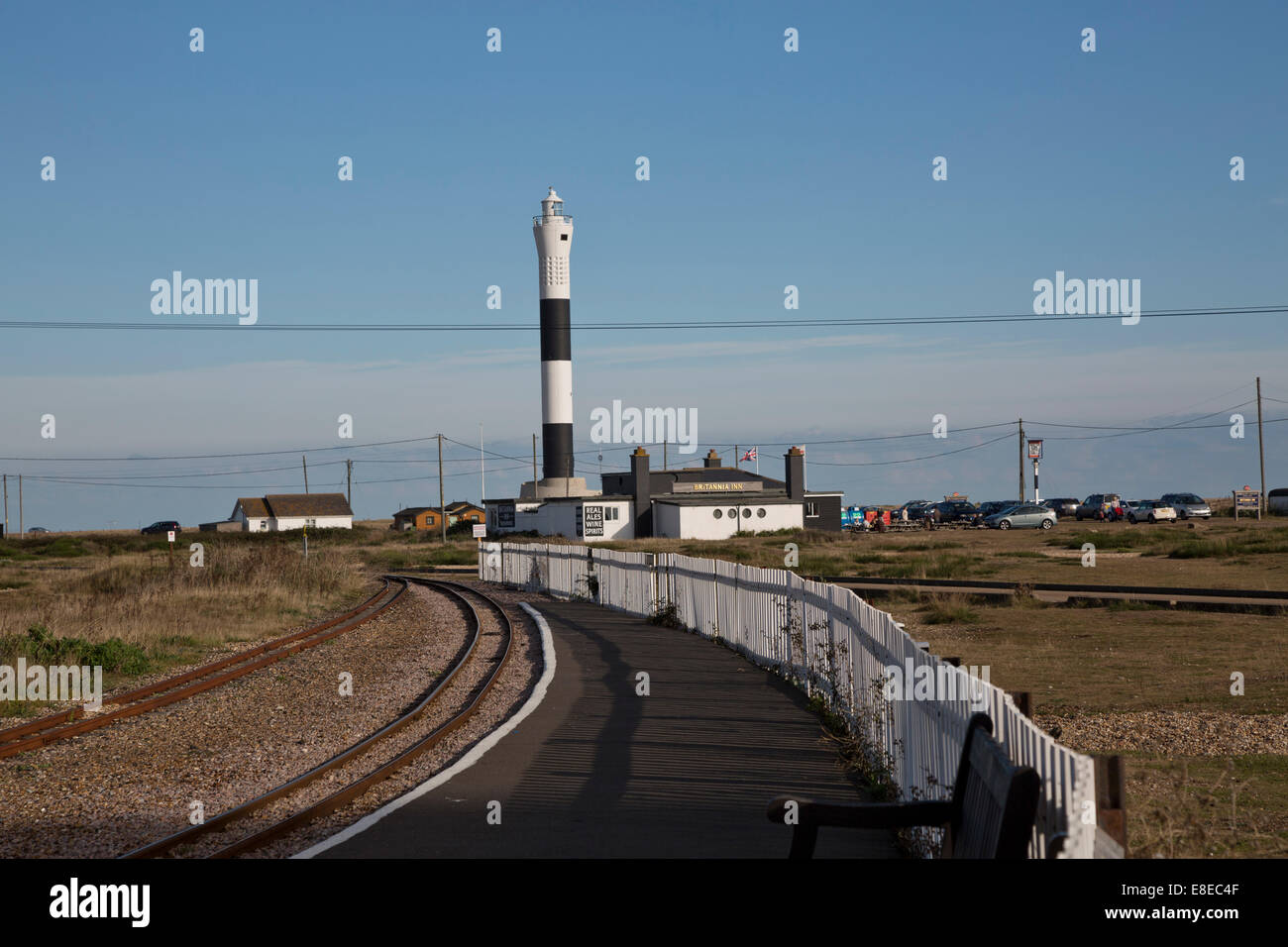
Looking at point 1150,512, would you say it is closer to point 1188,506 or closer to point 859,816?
point 1188,506

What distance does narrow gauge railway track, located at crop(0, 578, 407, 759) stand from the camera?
1240cm

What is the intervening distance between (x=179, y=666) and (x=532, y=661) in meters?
5.73

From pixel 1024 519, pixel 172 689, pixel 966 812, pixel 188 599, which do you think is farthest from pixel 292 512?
pixel 966 812

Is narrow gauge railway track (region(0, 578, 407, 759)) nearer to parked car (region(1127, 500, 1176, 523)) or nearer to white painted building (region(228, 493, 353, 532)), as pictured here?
parked car (region(1127, 500, 1176, 523))

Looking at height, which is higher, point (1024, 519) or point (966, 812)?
point (1024, 519)

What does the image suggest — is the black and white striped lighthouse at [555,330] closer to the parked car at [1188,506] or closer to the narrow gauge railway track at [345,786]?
the parked car at [1188,506]

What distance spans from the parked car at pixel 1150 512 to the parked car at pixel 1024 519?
6.81 meters

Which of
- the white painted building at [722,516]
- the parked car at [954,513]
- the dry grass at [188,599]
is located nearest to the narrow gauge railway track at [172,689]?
the dry grass at [188,599]

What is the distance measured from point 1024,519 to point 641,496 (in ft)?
73.0

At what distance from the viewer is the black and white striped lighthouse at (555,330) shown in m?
71.9

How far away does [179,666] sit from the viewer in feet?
63.3

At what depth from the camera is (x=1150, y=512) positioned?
73.5 meters
